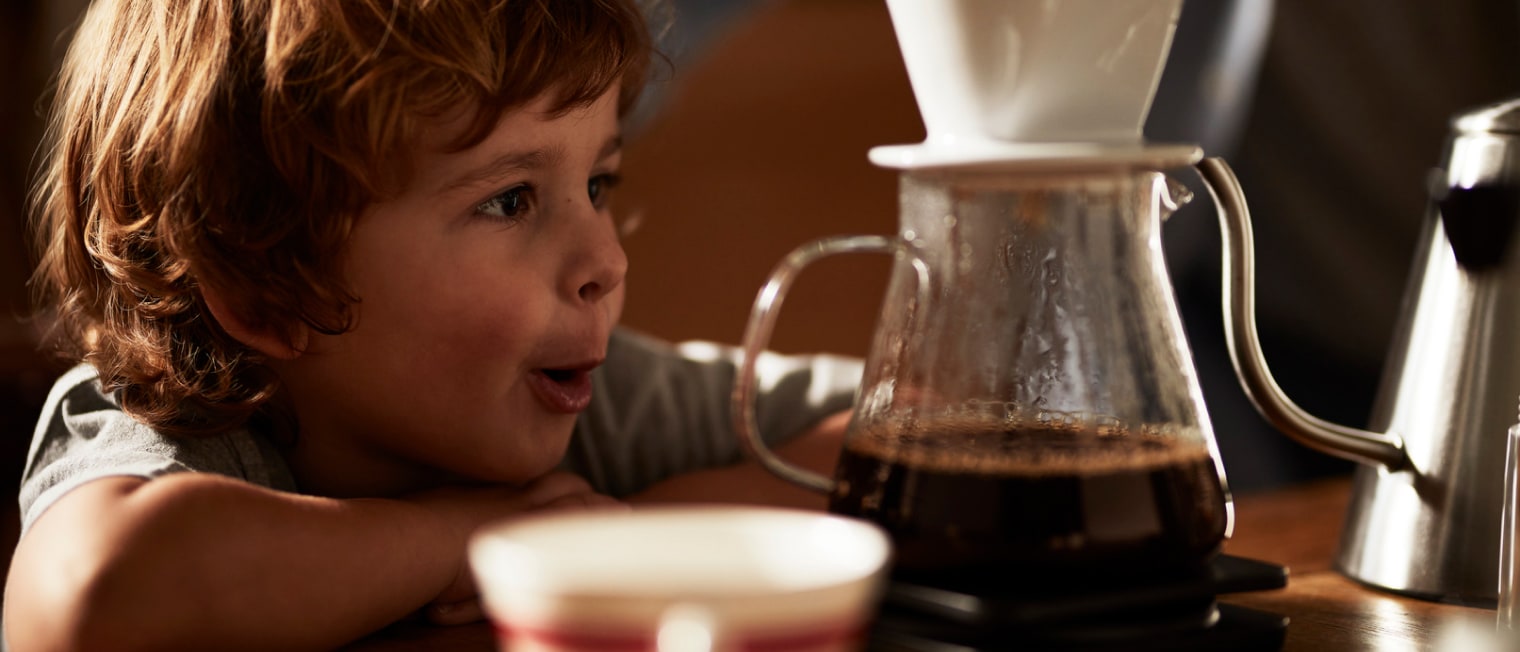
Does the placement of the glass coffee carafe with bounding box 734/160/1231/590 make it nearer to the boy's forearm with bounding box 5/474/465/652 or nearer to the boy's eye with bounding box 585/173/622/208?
the boy's forearm with bounding box 5/474/465/652

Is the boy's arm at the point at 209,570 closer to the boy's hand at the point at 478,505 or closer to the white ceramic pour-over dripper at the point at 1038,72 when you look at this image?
the boy's hand at the point at 478,505

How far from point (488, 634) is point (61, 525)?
0.19 m

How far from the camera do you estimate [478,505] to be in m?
0.73

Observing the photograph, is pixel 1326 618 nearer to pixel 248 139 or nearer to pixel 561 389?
pixel 561 389

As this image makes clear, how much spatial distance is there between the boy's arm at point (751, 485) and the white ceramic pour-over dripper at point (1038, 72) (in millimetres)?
394

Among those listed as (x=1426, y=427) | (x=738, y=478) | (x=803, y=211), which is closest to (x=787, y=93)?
(x=803, y=211)

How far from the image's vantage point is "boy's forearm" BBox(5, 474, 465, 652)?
572 millimetres

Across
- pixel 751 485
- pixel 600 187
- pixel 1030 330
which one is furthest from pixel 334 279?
pixel 1030 330

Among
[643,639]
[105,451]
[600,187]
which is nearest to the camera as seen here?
[643,639]

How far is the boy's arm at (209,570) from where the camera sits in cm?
57

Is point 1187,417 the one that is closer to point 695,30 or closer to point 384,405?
point 384,405

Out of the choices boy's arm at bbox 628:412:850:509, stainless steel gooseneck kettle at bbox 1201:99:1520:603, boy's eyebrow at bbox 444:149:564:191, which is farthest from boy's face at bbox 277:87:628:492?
stainless steel gooseneck kettle at bbox 1201:99:1520:603

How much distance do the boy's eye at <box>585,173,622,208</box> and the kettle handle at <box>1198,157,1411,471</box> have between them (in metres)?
0.42

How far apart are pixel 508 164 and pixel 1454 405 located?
485 mm
